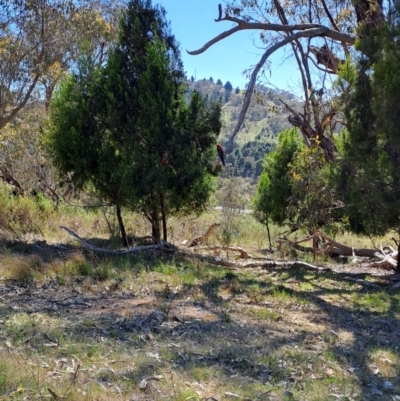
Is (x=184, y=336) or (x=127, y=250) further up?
(x=127, y=250)

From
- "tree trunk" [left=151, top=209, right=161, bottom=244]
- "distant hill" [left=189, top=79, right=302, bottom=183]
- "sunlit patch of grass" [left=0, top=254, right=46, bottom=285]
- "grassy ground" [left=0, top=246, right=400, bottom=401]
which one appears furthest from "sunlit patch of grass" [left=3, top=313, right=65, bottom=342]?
"distant hill" [left=189, top=79, right=302, bottom=183]

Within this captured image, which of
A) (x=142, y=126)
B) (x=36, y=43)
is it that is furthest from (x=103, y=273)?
(x=36, y=43)

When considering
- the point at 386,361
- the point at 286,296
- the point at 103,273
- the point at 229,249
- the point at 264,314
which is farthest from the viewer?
the point at 229,249

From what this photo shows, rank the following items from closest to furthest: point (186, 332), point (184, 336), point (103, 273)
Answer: point (184, 336)
point (186, 332)
point (103, 273)

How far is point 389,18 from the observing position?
659 cm

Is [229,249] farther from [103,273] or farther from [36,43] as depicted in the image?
[36,43]

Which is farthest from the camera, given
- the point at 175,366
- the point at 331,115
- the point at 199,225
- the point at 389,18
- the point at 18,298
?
the point at 199,225

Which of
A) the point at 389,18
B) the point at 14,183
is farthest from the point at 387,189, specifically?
the point at 14,183

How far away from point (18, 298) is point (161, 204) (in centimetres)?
449

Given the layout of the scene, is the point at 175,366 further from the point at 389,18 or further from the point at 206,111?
the point at 206,111

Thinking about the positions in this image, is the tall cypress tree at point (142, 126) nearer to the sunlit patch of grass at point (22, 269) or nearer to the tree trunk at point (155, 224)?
the tree trunk at point (155, 224)

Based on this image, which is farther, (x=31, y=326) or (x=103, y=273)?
(x=103, y=273)

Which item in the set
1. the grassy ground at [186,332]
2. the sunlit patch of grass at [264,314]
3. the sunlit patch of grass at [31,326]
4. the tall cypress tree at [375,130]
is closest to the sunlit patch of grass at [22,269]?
the grassy ground at [186,332]

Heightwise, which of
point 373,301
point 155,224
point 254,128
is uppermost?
point 254,128
